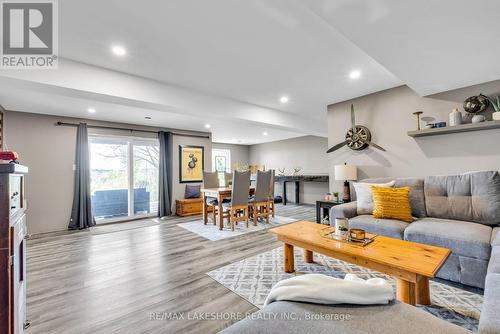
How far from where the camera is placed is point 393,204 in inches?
109

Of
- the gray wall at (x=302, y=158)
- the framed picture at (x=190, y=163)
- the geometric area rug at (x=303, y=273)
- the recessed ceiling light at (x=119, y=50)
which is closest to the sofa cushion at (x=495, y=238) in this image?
the geometric area rug at (x=303, y=273)

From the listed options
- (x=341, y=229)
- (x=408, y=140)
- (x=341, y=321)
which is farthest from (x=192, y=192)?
(x=341, y=321)

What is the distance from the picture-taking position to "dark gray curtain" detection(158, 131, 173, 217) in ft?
19.2

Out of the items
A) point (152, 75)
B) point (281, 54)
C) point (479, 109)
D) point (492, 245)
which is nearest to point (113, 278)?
point (152, 75)

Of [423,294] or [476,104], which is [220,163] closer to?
[476,104]

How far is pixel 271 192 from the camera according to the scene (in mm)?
5320

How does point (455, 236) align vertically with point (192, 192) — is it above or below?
below

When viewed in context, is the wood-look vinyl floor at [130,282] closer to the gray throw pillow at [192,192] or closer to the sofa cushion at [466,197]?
the sofa cushion at [466,197]

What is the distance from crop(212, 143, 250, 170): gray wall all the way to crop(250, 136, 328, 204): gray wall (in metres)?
0.73

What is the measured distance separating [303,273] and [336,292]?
1.50 meters

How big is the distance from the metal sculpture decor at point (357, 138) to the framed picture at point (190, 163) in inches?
162

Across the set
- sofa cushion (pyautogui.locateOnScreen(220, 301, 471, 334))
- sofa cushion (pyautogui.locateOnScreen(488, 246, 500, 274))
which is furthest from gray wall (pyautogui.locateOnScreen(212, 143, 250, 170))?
sofa cushion (pyautogui.locateOnScreen(220, 301, 471, 334))

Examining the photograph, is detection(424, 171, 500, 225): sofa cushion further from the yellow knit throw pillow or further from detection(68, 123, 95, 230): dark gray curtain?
detection(68, 123, 95, 230): dark gray curtain

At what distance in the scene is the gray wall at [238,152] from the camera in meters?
9.43
